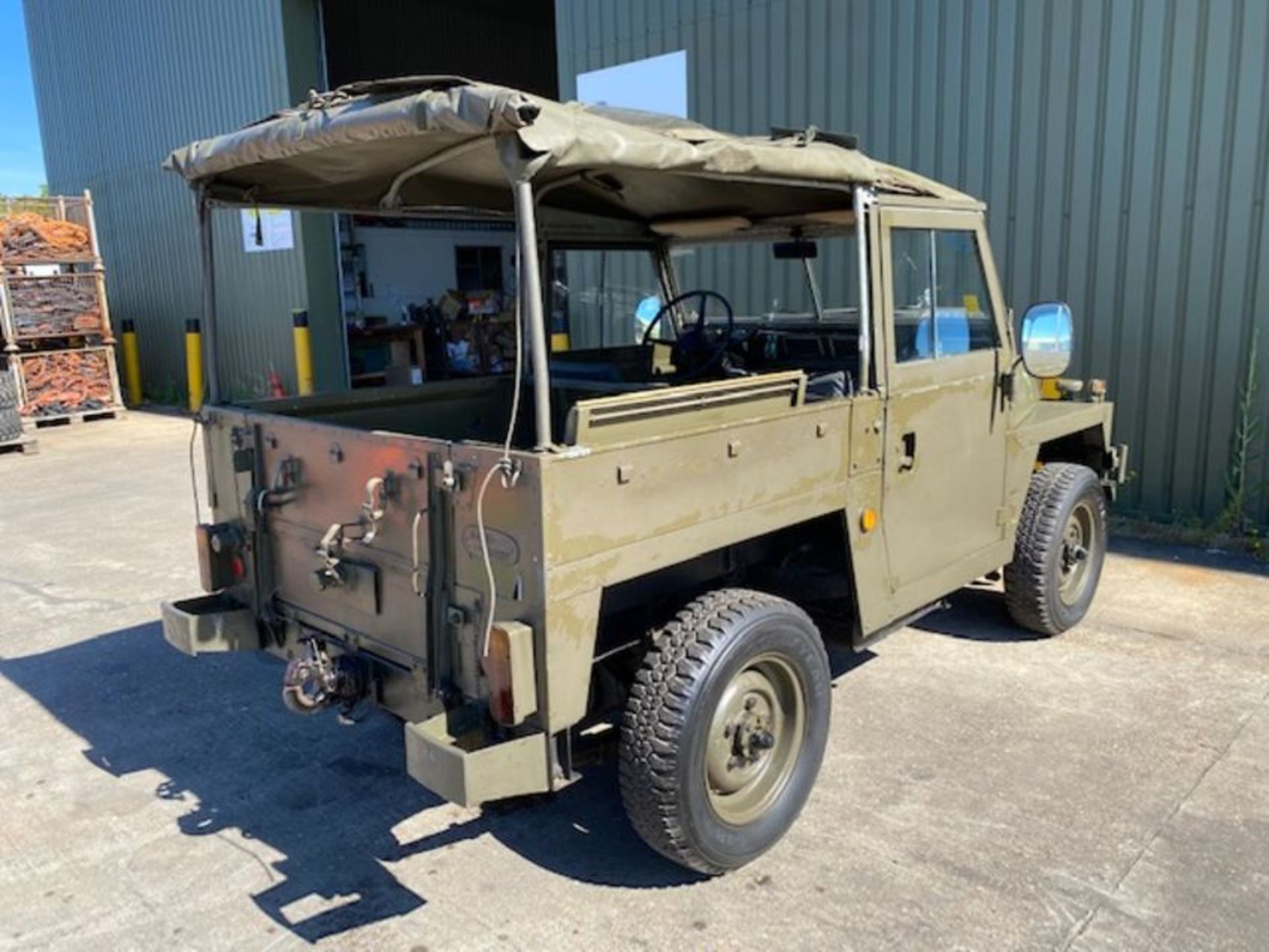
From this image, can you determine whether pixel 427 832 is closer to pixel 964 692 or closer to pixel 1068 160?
pixel 964 692

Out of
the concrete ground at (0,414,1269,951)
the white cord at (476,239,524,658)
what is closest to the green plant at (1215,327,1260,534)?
the concrete ground at (0,414,1269,951)

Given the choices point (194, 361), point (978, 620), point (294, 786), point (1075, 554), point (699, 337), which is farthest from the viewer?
point (194, 361)

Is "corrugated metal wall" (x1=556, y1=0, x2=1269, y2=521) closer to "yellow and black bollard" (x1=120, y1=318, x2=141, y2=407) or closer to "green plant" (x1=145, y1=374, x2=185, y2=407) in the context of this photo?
"green plant" (x1=145, y1=374, x2=185, y2=407)

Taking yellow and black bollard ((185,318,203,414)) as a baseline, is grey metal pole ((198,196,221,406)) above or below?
above

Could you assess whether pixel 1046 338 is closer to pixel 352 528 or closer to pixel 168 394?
pixel 352 528

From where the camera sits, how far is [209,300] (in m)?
3.92

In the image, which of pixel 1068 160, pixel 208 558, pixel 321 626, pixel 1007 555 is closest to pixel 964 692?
pixel 1007 555

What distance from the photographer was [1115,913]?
2.97m

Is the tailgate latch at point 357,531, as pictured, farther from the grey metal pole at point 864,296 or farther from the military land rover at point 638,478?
the grey metal pole at point 864,296

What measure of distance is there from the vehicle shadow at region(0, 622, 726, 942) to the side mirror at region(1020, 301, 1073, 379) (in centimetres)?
245

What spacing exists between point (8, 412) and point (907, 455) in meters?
10.8

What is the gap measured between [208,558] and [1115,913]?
325 centimetres

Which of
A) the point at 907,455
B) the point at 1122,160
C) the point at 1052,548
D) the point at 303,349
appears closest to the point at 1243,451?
the point at 1122,160

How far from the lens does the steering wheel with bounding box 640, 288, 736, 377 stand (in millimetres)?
4699
